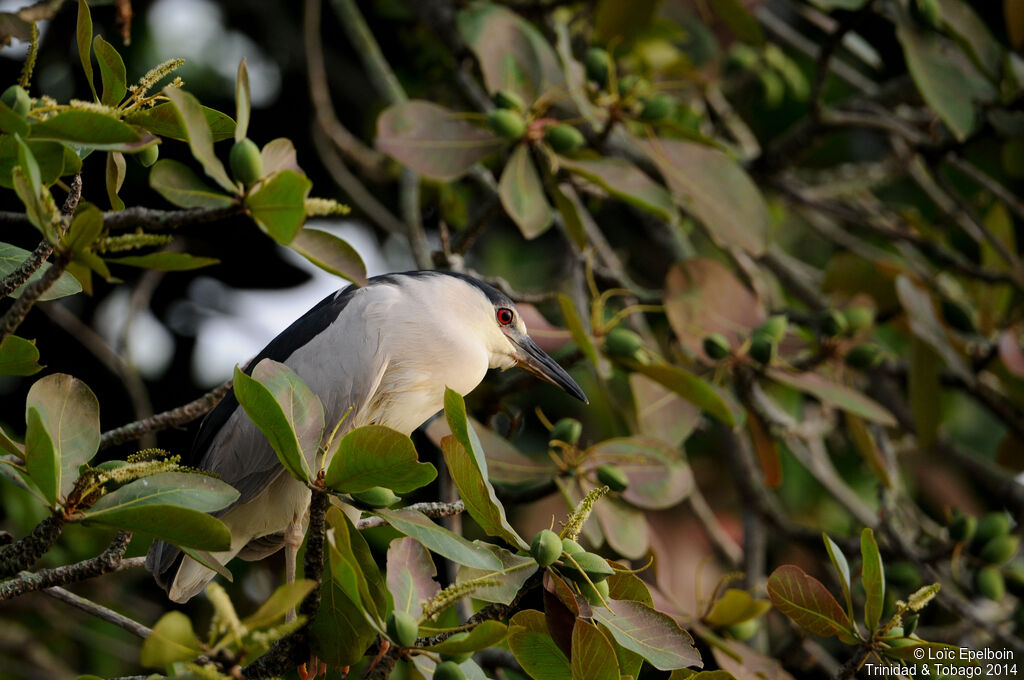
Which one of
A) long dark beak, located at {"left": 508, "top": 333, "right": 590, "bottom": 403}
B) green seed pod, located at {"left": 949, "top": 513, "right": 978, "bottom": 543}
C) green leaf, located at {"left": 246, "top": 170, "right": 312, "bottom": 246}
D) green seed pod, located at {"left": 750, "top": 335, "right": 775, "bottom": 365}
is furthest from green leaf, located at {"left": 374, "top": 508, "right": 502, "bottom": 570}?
green seed pod, located at {"left": 949, "top": 513, "right": 978, "bottom": 543}

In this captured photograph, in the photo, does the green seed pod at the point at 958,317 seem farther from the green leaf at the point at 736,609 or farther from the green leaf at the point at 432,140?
the green leaf at the point at 432,140

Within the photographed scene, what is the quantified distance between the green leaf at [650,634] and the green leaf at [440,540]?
188 mm

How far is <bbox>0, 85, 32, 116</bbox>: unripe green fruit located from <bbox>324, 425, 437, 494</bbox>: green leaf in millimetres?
635

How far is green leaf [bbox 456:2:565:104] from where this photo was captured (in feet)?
8.24

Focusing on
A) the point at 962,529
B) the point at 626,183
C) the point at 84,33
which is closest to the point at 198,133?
the point at 84,33

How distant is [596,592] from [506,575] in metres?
0.13

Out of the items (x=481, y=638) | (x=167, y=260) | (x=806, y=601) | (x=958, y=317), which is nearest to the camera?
(x=481, y=638)

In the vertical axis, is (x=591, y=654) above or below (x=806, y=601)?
above

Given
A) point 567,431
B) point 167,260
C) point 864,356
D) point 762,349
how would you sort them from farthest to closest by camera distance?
point 864,356 → point 762,349 → point 567,431 → point 167,260

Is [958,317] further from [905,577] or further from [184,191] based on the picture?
[184,191]

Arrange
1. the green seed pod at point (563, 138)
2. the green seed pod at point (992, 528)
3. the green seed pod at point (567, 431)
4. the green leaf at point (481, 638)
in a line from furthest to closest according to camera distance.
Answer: the green seed pod at point (992, 528) → the green seed pod at point (563, 138) → the green seed pod at point (567, 431) → the green leaf at point (481, 638)

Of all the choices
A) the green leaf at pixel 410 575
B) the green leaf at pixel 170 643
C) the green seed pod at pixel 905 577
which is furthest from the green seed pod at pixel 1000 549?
the green leaf at pixel 170 643

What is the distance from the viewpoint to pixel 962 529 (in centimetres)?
255

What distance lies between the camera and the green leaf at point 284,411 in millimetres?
1210
